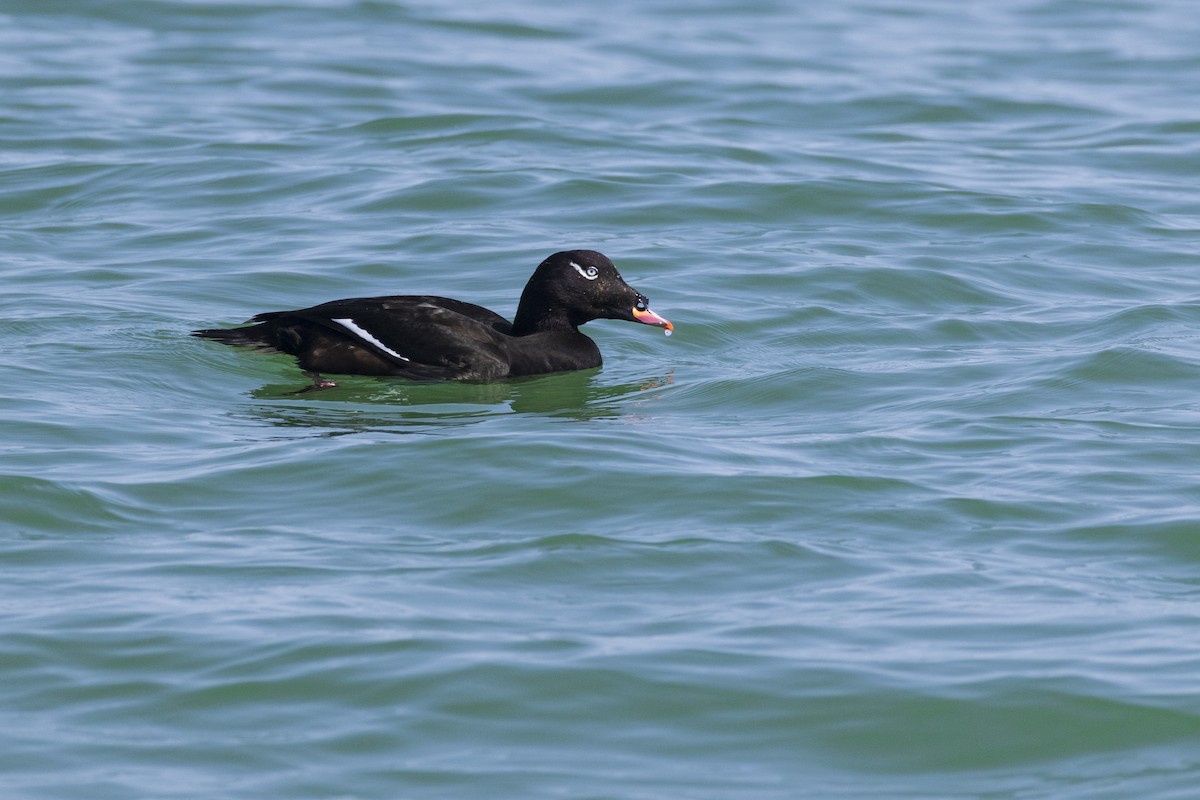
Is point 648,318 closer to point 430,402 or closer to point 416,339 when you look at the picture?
point 416,339

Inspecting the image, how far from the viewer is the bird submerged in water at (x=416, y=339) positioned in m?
10.2

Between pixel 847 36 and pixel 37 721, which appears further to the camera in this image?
pixel 847 36

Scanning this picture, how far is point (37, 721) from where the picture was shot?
583 cm

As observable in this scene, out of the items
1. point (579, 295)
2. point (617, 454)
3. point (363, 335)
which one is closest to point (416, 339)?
point (363, 335)

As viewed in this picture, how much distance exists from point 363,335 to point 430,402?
60 centimetres

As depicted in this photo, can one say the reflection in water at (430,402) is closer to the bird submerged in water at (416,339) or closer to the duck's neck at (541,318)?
the bird submerged in water at (416,339)

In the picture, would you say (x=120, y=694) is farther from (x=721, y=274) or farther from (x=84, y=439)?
(x=721, y=274)

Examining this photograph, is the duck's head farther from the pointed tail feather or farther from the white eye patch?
the pointed tail feather

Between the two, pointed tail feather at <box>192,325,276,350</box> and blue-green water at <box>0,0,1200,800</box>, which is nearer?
blue-green water at <box>0,0,1200,800</box>

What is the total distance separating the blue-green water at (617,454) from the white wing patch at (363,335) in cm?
22

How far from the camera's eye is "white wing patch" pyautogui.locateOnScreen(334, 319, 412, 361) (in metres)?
10.1

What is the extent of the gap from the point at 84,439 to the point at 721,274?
515 centimetres

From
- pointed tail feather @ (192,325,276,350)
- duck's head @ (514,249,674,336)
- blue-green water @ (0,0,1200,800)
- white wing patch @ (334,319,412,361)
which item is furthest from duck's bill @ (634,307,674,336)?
pointed tail feather @ (192,325,276,350)

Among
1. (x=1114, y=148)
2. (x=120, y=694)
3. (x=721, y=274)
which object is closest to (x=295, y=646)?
(x=120, y=694)
